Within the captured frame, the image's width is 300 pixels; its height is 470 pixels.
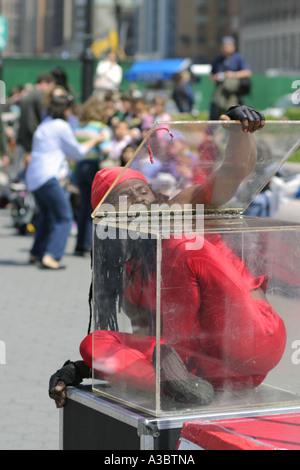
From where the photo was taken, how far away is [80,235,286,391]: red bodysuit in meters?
3.03

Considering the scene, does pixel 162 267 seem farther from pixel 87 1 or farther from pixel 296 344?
pixel 87 1

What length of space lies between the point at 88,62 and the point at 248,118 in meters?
14.1

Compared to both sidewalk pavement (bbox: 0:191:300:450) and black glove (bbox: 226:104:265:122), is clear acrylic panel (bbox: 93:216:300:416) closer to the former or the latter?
black glove (bbox: 226:104:265:122)

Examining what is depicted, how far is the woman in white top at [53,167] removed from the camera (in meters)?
10.6

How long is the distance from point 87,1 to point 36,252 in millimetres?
6824

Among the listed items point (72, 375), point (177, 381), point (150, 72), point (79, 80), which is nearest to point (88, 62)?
point (72, 375)

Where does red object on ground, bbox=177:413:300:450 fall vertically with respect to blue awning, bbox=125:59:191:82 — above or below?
below

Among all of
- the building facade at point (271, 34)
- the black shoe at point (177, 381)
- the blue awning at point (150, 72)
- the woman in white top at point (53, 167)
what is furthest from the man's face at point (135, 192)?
the building facade at point (271, 34)

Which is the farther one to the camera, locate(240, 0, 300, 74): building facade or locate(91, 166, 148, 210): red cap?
locate(240, 0, 300, 74): building facade

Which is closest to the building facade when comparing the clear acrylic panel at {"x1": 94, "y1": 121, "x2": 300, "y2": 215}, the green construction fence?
the green construction fence

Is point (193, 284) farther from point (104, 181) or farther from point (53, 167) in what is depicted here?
point (53, 167)

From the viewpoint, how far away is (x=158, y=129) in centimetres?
309

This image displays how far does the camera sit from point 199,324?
122 inches

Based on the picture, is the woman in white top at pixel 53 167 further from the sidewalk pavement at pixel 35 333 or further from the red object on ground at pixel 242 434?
the red object on ground at pixel 242 434
